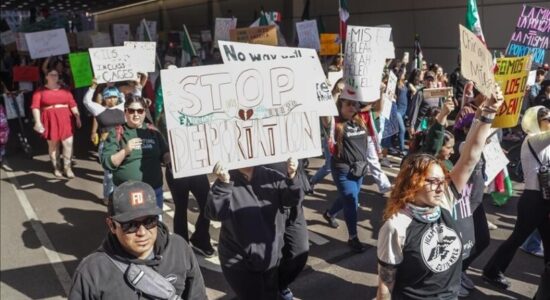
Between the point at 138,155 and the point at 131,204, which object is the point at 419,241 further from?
the point at 138,155

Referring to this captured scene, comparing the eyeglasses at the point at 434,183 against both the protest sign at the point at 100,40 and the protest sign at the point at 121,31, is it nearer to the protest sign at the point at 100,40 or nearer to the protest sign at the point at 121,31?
the protest sign at the point at 100,40

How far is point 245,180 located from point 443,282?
4.46ft

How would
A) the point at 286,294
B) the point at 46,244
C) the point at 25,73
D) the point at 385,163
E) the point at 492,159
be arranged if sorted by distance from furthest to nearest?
1. the point at 25,73
2. the point at 385,163
3. the point at 46,244
4. the point at 492,159
5. the point at 286,294

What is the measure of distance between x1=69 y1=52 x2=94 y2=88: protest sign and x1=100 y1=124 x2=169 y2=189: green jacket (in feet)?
12.7

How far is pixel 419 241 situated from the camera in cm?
254

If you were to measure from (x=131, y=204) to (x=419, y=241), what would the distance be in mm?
1427

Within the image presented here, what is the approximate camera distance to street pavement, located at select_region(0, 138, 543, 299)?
4.59 meters

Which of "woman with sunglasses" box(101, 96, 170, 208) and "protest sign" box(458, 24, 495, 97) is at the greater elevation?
"protest sign" box(458, 24, 495, 97)

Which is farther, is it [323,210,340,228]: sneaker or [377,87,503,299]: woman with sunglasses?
[323,210,340,228]: sneaker

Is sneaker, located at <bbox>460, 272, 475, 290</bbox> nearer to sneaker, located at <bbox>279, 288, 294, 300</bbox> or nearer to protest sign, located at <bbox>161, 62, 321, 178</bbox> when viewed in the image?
sneaker, located at <bbox>279, 288, 294, 300</bbox>

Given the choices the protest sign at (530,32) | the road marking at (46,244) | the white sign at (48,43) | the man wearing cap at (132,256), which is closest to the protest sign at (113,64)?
the road marking at (46,244)

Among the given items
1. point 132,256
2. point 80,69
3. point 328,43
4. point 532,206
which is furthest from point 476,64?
point 328,43

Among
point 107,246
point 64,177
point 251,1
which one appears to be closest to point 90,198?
point 64,177

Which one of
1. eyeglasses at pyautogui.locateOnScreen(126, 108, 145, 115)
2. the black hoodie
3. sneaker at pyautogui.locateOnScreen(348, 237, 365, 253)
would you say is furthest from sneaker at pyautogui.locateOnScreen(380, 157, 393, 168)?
the black hoodie
